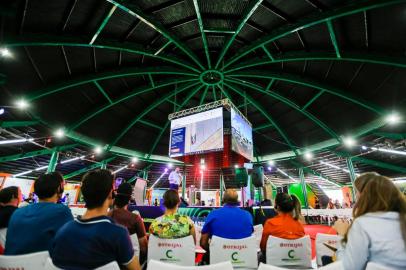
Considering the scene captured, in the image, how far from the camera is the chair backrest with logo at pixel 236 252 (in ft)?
10.1

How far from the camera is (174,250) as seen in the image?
3100mm

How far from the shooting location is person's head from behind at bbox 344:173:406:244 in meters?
2.11

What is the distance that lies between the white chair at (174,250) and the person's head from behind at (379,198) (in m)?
1.94

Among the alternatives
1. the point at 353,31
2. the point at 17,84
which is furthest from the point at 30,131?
the point at 353,31

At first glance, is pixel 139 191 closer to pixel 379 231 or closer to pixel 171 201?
pixel 171 201

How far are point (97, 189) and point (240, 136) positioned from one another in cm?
968

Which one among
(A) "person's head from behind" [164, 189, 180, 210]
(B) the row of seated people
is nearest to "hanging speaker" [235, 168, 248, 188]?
(A) "person's head from behind" [164, 189, 180, 210]

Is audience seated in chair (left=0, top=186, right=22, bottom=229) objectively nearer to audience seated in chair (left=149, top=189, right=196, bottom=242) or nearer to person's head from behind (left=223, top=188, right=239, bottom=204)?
audience seated in chair (left=149, top=189, right=196, bottom=242)

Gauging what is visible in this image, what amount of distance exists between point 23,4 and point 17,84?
4387 millimetres

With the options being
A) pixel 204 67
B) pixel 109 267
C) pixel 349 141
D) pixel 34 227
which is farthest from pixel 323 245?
pixel 349 141

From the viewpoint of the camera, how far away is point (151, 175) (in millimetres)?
26125

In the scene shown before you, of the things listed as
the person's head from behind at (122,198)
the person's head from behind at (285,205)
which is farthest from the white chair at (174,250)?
the person's head from behind at (285,205)

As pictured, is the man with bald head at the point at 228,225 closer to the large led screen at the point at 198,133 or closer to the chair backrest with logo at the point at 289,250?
the chair backrest with logo at the point at 289,250

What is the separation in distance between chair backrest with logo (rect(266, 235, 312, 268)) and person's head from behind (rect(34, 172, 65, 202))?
3.16 m
